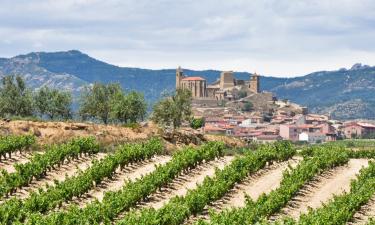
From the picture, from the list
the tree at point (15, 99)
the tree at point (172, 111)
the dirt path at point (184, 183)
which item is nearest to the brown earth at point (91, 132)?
the dirt path at point (184, 183)

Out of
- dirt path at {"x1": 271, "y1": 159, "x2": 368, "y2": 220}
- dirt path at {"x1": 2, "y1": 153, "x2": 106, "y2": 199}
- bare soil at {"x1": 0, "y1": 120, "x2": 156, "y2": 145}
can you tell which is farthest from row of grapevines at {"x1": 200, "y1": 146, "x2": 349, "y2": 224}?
bare soil at {"x1": 0, "y1": 120, "x2": 156, "y2": 145}

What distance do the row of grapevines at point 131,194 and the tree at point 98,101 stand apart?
4763 centimetres

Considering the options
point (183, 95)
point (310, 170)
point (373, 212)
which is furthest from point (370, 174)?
point (183, 95)

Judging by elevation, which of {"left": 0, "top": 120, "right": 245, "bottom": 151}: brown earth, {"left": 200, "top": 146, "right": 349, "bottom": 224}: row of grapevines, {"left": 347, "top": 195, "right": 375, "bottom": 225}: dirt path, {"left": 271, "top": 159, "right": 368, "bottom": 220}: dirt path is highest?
{"left": 0, "top": 120, "right": 245, "bottom": 151}: brown earth

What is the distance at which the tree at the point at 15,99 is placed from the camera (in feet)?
281

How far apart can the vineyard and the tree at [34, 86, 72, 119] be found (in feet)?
159

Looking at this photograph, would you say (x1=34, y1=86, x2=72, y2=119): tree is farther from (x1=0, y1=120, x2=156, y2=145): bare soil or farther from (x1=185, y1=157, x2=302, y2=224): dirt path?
(x1=185, y1=157, x2=302, y2=224): dirt path

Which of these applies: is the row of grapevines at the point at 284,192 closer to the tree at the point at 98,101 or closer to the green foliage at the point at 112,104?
the green foliage at the point at 112,104

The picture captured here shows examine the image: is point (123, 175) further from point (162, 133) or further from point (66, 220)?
point (162, 133)

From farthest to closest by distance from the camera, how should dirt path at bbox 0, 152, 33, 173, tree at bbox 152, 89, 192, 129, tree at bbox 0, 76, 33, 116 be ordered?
tree at bbox 152, 89, 192, 129, tree at bbox 0, 76, 33, 116, dirt path at bbox 0, 152, 33, 173

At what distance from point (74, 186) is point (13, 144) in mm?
A: 8401

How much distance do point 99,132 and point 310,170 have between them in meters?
17.8

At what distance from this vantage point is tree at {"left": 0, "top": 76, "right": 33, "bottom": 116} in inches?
3374

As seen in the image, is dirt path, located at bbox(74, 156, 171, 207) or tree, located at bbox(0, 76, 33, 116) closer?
dirt path, located at bbox(74, 156, 171, 207)
